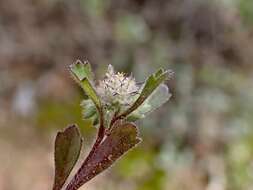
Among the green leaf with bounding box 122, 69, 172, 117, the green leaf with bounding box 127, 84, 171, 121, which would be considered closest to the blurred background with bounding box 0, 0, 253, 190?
the green leaf with bounding box 127, 84, 171, 121

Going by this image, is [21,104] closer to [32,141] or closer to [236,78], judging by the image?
[32,141]

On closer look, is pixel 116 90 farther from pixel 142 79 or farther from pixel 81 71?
pixel 142 79

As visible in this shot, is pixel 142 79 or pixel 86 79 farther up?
pixel 142 79

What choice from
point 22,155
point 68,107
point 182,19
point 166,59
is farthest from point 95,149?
point 182,19

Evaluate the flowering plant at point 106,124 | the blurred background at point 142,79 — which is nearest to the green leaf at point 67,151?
the flowering plant at point 106,124

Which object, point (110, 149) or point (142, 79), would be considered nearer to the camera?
point (110, 149)

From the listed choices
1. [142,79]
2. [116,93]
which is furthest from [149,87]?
[142,79]
